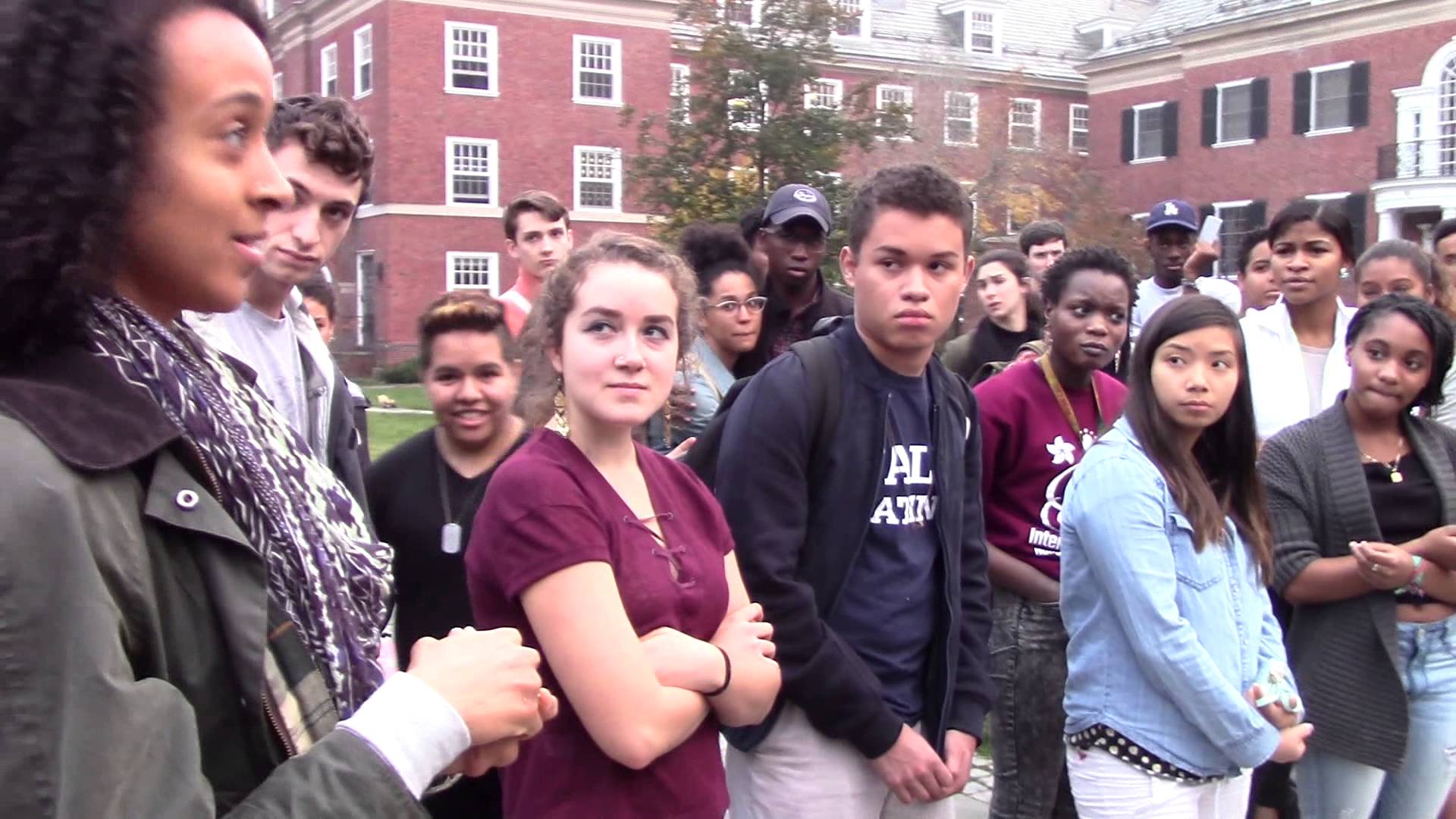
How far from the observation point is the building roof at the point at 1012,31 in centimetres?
4322

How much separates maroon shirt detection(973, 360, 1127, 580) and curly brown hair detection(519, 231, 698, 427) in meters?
1.65

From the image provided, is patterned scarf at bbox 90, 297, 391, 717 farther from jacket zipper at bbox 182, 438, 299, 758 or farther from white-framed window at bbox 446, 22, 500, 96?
white-framed window at bbox 446, 22, 500, 96

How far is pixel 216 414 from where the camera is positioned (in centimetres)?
151

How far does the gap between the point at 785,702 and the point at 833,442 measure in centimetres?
72

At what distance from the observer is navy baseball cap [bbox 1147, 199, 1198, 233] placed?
23.9 feet

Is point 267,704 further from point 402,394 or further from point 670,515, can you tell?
point 402,394

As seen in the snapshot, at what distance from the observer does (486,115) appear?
1384 inches

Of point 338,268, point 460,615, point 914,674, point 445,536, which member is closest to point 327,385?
point 445,536

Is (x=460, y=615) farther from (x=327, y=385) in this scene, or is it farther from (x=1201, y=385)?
(x=1201, y=385)

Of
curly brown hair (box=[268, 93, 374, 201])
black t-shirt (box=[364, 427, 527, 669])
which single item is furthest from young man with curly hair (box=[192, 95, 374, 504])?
black t-shirt (box=[364, 427, 527, 669])

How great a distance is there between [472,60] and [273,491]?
3553 centimetres

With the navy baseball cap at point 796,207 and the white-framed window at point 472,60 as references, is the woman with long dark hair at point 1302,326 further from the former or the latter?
the white-framed window at point 472,60

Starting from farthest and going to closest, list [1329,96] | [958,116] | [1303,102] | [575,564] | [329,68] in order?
1. [329,68]
2. [1303,102]
3. [1329,96]
4. [958,116]
5. [575,564]

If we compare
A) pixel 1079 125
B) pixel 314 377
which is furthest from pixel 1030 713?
pixel 1079 125
